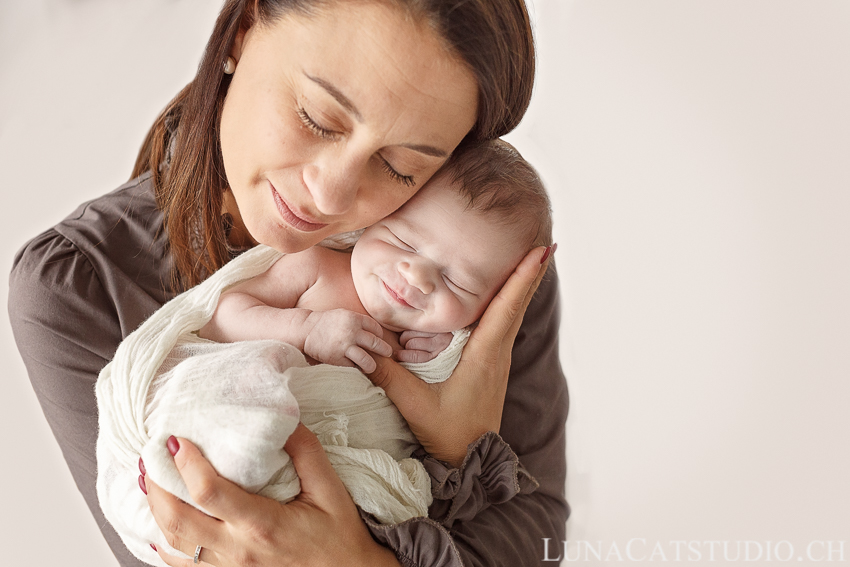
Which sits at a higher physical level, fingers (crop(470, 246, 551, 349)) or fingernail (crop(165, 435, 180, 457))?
fingers (crop(470, 246, 551, 349))

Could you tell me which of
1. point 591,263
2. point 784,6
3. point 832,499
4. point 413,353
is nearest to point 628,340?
point 591,263

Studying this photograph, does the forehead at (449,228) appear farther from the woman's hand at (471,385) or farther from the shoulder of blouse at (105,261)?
the shoulder of blouse at (105,261)

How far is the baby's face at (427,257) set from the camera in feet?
4.25

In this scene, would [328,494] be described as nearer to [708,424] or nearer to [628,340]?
[628,340]

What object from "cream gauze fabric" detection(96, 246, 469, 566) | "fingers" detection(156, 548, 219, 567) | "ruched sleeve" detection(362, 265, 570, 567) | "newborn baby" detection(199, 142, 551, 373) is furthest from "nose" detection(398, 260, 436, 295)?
"fingers" detection(156, 548, 219, 567)

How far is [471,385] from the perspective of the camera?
1320 mm

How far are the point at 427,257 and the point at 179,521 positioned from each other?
66 cm

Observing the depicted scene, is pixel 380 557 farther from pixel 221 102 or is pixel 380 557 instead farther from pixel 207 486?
pixel 221 102

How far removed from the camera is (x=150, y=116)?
2.27 metres

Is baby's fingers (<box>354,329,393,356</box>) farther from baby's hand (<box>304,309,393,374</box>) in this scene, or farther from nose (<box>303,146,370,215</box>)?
nose (<box>303,146,370,215</box>)

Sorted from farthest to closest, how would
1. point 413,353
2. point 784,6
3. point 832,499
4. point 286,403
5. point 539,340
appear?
point 832,499, point 784,6, point 539,340, point 413,353, point 286,403

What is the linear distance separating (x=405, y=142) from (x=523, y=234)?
41cm

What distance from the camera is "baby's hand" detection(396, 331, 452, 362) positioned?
1350 millimetres

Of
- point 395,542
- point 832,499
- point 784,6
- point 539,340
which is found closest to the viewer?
point 395,542
